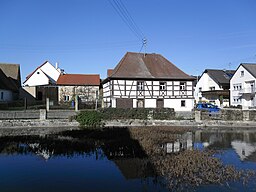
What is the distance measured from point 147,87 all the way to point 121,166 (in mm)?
22538

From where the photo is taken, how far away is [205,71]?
176 ft

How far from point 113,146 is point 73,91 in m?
29.7

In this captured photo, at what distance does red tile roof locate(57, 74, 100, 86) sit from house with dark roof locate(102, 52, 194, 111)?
11.1 meters

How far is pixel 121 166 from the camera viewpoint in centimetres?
1012

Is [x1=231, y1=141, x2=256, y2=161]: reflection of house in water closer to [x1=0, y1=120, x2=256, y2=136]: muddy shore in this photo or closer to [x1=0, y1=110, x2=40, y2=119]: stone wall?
[x1=0, y1=120, x2=256, y2=136]: muddy shore

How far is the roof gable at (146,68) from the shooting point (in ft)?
104

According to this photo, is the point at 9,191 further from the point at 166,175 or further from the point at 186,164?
the point at 186,164

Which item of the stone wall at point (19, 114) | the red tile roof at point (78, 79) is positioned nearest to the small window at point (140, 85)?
the red tile roof at point (78, 79)

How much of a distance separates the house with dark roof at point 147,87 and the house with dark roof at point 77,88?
9.97m

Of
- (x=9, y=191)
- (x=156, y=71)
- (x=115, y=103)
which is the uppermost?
(x=156, y=71)

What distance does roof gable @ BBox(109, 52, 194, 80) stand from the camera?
3183cm

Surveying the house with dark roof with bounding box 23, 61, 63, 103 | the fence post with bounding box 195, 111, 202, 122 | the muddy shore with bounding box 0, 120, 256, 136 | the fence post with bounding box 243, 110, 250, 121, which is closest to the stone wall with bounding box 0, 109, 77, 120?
the muddy shore with bounding box 0, 120, 256, 136

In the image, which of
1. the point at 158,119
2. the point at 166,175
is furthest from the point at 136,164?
the point at 158,119

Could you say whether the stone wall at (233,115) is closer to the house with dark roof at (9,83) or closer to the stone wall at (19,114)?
the stone wall at (19,114)
